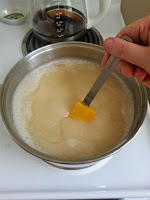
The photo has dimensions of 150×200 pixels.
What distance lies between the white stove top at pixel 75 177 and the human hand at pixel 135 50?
0.18 meters

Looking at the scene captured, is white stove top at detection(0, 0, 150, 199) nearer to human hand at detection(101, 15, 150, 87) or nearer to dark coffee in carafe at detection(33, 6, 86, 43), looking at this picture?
human hand at detection(101, 15, 150, 87)

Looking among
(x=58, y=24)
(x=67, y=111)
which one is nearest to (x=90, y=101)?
(x=67, y=111)

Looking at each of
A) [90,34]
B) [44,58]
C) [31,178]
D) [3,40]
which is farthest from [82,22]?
[31,178]

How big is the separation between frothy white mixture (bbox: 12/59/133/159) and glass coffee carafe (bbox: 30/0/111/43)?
96 mm

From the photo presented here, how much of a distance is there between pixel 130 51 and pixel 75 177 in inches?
12.9

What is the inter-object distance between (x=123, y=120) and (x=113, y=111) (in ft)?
0.13

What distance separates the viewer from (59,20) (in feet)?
2.56

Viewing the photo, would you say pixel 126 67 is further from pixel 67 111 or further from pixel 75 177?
pixel 75 177

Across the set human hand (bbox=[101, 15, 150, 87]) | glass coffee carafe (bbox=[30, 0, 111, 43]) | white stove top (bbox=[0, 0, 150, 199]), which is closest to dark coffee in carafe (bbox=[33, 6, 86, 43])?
glass coffee carafe (bbox=[30, 0, 111, 43])

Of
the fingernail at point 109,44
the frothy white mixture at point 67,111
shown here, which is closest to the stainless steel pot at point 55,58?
the frothy white mixture at point 67,111

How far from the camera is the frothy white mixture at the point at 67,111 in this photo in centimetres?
59

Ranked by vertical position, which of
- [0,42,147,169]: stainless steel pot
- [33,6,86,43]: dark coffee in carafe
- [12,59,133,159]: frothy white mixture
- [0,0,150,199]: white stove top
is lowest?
[0,0,150,199]: white stove top

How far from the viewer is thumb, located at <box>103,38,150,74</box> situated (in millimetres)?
491

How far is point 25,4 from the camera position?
94 centimetres
